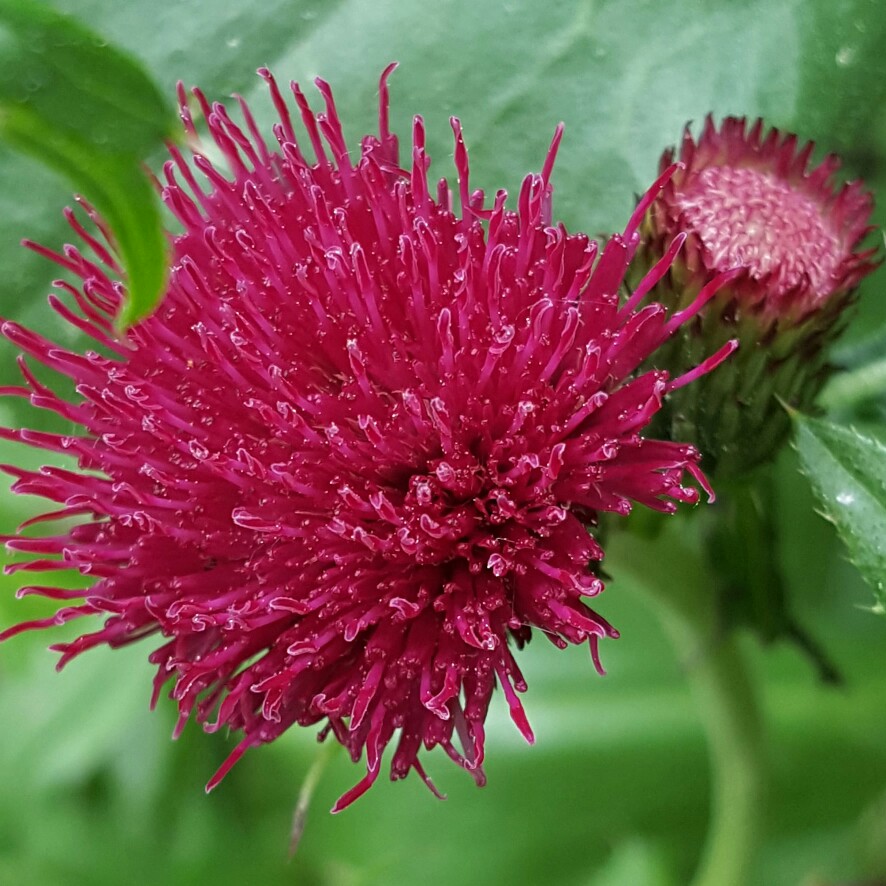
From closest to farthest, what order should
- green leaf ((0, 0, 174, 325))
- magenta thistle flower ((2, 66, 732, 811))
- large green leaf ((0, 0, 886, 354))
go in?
green leaf ((0, 0, 174, 325)), magenta thistle flower ((2, 66, 732, 811)), large green leaf ((0, 0, 886, 354))

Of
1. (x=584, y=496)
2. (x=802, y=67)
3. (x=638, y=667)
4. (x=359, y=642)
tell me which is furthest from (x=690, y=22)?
(x=638, y=667)

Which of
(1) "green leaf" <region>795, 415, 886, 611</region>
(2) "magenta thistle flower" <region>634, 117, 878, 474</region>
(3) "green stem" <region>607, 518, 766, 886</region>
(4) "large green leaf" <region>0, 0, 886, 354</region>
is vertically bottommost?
(3) "green stem" <region>607, 518, 766, 886</region>

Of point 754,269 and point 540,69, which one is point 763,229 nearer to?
point 754,269

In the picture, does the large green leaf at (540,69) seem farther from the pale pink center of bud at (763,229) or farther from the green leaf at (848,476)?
the green leaf at (848,476)

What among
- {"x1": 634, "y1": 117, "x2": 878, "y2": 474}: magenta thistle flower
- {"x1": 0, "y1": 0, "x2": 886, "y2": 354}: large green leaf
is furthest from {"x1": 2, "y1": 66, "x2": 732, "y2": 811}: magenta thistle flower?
{"x1": 0, "y1": 0, "x2": 886, "y2": 354}: large green leaf

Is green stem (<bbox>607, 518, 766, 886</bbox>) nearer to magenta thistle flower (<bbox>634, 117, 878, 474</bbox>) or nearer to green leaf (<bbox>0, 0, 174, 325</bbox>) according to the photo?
magenta thistle flower (<bbox>634, 117, 878, 474</bbox>)

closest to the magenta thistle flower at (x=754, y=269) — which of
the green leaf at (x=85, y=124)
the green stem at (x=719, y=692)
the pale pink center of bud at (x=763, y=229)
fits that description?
the pale pink center of bud at (x=763, y=229)
